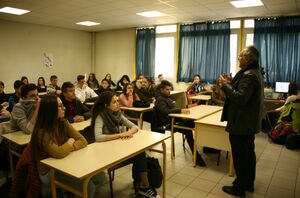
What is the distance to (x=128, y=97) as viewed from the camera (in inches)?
184

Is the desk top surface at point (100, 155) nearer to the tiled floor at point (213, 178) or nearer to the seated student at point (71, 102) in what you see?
the tiled floor at point (213, 178)

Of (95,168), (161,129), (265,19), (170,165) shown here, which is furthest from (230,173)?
(265,19)

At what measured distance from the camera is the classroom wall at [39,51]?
766 cm

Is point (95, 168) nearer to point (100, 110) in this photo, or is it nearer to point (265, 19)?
point (100, 110)

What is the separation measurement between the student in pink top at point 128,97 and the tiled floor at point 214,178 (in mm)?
Result: 1251

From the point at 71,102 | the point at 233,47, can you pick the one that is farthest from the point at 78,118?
the point at 233,47

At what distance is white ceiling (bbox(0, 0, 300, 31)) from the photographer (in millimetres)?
5445

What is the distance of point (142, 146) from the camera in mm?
2186

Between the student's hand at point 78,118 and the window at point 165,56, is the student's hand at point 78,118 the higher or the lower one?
the lower one

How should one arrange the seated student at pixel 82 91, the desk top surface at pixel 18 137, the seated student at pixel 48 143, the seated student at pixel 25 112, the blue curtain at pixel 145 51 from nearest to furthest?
the seated student at pixel 48 143
the desk top surface at pixel 18 137
the seated student at pixel 25 112
the seated student at pixel 82 91
the blue curtain at pixel 145 51

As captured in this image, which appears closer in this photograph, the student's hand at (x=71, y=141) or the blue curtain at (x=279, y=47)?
the student's hand at (x=71, y=141)

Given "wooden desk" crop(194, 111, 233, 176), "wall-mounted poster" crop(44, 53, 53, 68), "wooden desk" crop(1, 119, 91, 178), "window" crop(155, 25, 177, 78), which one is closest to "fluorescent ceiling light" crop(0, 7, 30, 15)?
"wall-mounted poster" crop(44, 53, 53, 68)

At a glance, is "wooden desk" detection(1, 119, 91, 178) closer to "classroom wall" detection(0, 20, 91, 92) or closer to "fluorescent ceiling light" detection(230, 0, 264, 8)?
"fluorescent ceiling light" detection(230, 0, 264, 8)

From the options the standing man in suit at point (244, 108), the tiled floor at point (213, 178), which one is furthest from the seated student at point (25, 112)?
the standing man in suit at point (244, 108)
